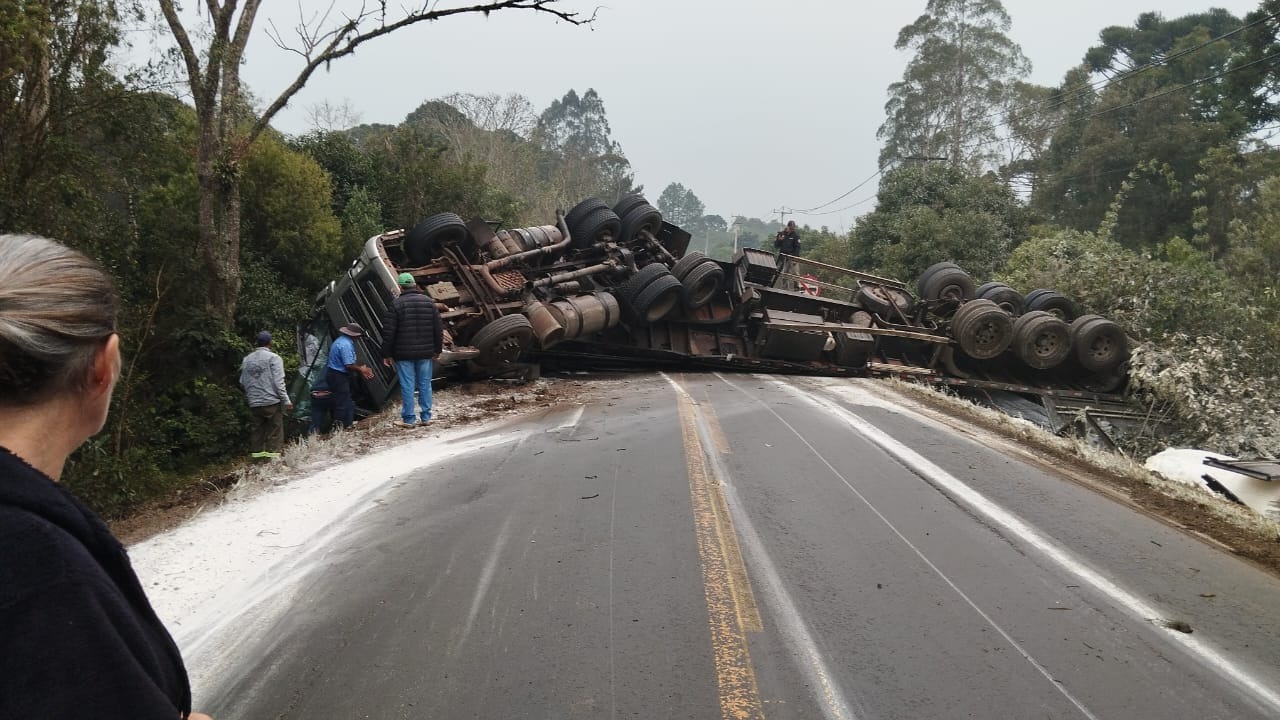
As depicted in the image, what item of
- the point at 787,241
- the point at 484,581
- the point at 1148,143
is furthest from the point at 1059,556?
the point at 1148,143

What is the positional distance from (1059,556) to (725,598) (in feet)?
7.14

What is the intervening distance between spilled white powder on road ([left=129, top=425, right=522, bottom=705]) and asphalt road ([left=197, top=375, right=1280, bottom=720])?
141 mm

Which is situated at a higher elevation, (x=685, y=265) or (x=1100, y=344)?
(x=685, y=265)

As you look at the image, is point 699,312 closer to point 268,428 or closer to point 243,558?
point 268,428

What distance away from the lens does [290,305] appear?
51.1 feet

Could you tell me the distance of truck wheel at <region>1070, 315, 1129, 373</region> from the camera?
1346 cm

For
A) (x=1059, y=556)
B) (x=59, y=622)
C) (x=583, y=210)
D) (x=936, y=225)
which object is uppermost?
(x=936, y=225)

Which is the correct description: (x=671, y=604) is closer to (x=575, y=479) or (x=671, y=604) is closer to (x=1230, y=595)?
(x=575, y=479)

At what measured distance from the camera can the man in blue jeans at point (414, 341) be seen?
28.9ft

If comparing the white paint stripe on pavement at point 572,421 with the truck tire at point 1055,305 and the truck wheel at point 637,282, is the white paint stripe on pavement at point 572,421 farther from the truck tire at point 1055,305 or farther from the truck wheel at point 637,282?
the truck tire at point 1055,305

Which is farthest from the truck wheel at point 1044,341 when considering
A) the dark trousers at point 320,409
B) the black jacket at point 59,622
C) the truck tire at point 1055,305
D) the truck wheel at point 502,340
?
the black jacket at point 59,622

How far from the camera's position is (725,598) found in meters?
4.05

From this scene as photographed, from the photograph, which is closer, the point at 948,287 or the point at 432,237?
the point at 432,237

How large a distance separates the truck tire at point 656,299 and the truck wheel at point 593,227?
4.73 feet
